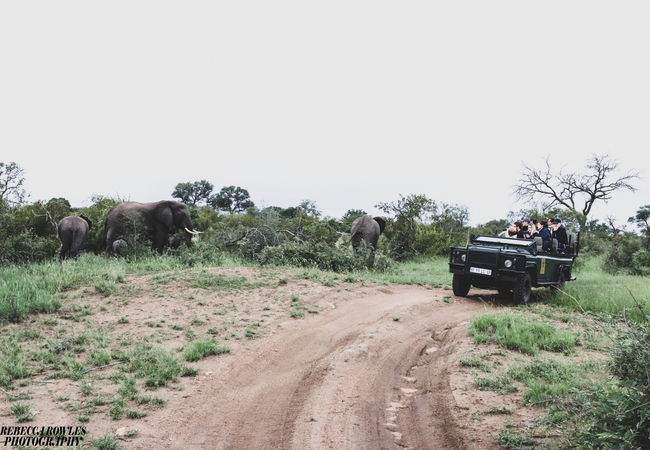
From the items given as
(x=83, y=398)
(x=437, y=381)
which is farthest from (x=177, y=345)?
(x=437, y=381)

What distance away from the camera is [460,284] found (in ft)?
37.9

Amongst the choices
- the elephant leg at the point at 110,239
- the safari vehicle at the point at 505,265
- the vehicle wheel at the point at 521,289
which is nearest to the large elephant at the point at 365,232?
the safari vehicle at the point at 505,265

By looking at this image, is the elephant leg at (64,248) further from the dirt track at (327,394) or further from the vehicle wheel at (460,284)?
the vehicle wheel at (460,284)

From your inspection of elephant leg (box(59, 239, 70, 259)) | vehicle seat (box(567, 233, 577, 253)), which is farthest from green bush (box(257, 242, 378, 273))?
elephant leg (box(59, 239, 70, 259))

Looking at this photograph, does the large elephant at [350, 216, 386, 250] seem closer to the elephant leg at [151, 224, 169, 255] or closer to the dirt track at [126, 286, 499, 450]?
the elephant leg at [151, 224, 169, 255]

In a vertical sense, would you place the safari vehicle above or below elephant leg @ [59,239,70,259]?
above

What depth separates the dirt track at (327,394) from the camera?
4504mm

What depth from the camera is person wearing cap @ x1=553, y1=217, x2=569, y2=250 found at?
12984 millimetres

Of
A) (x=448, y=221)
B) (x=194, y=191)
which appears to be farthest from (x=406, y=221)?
(x=194, y=191)

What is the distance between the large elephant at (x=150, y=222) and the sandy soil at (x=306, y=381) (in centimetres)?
648

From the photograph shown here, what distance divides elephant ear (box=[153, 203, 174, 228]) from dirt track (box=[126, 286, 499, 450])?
989cm

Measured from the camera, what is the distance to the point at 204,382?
19.3ft

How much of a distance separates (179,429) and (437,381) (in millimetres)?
3191

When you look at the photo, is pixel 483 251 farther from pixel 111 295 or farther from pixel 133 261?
pixel 133 261
